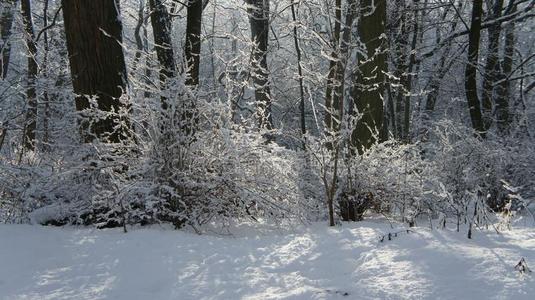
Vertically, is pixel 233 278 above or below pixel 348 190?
below

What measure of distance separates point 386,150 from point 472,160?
1.71 m

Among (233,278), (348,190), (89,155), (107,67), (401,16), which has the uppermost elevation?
(401,16)

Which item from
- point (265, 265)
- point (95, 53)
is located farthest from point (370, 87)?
point (265, 265)

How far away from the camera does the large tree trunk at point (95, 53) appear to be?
17.3 feet

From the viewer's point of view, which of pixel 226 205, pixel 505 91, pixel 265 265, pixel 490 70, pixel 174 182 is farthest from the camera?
pixel 505 91

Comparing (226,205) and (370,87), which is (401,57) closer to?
(370,87)

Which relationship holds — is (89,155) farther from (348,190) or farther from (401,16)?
(401,16)

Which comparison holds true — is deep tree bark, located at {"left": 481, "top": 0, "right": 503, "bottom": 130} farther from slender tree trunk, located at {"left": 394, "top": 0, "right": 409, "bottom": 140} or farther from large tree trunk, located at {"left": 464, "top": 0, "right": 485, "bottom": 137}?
slender tree trunk, located at {"left": 394, "top": 0, "right": 409, "bottom": 140}

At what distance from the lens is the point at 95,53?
17.4 ft

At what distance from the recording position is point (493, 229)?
362 centimetres

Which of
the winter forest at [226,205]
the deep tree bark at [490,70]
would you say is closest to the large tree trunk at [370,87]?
the winter forest at [226,205]

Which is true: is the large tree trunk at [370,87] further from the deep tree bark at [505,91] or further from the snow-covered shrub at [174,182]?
the deep tree bark at [505,91]

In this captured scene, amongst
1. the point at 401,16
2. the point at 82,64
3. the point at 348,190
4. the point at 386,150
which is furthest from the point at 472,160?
the point at 401,16

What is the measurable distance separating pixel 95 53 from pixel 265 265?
317 cm
